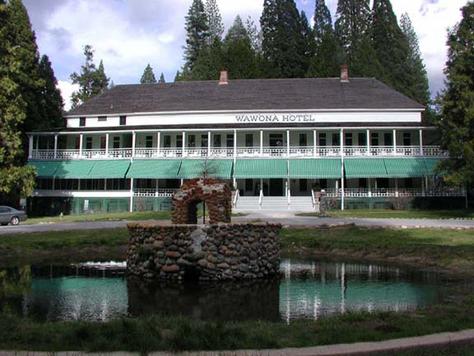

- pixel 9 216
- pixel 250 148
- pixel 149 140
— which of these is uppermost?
pixel 149 140

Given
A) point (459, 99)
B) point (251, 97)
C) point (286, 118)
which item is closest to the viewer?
point (459, 99)

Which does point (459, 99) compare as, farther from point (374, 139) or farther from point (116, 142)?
point (116, 142)

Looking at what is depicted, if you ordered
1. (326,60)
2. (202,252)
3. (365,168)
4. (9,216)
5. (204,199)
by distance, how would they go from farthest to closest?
(326,60), (365,168), (9,216), (204,199), (202,252)

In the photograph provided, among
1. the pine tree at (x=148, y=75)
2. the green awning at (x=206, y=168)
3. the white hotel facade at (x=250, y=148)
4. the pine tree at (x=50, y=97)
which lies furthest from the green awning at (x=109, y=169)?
the pine tree at (x=148, y=75)

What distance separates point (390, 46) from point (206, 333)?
86.5m

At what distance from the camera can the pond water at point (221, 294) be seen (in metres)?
10.6

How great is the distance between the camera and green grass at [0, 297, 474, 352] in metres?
6.56

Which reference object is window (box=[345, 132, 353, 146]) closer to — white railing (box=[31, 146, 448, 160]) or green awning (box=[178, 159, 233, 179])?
white railing (box=[31, 146, 448, 160])

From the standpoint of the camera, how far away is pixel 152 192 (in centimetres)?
5066

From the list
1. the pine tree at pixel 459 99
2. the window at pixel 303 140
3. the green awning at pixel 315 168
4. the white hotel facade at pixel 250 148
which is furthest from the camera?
the window at pixel 303 140

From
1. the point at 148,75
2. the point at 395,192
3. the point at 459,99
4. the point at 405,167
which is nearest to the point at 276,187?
the point at 395,192

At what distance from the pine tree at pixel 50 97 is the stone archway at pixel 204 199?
5031cm

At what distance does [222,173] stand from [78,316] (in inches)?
1497

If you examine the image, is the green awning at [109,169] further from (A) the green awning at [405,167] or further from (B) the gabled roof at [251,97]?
(A) the green awning at [405,167]
